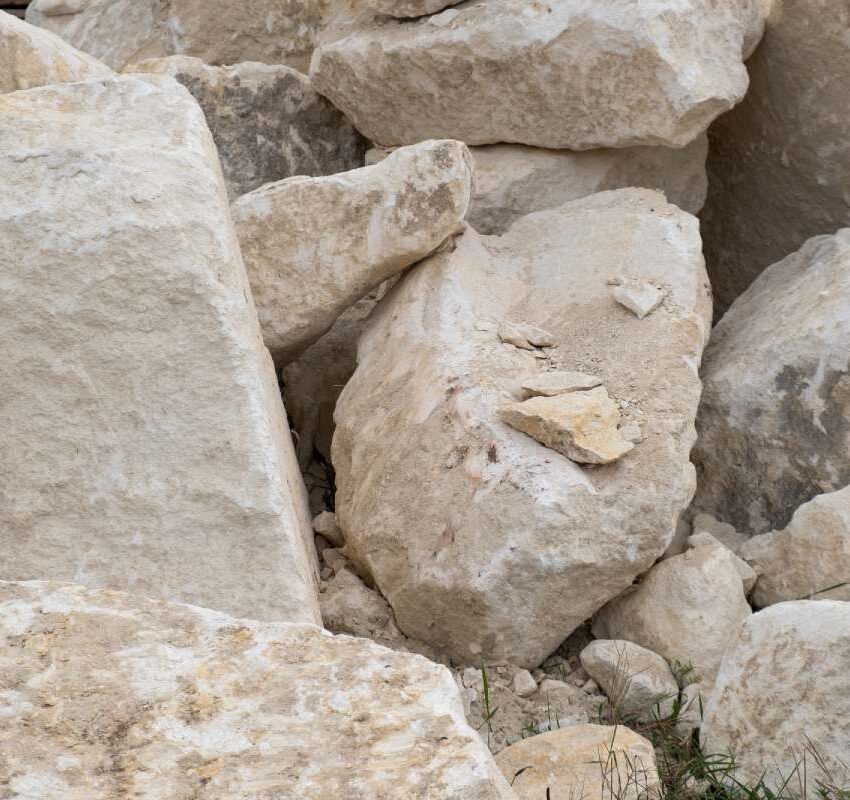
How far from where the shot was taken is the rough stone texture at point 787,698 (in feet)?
7.08

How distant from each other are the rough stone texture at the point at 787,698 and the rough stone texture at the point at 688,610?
0.86ft

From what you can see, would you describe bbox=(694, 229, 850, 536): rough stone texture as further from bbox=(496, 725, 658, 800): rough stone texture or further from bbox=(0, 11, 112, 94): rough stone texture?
bbox=(0, 11, 112, 94): rough stone texture

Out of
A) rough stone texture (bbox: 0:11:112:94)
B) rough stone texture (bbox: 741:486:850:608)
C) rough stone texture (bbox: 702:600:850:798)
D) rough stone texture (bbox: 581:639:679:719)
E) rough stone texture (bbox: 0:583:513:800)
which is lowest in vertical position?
rough stone texture (bbox: 581:639:679:719)

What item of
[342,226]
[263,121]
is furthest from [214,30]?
[342,226]

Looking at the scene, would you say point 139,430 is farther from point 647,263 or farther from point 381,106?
A: point 381,106

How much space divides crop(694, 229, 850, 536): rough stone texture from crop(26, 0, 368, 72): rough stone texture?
172 centimetres

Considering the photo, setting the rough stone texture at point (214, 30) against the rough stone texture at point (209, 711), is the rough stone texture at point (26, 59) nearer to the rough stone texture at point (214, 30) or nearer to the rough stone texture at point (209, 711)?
the rough stone texture at point (214, 30)

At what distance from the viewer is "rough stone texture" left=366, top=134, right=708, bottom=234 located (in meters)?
3.53

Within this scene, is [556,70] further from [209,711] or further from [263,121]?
[209,711]

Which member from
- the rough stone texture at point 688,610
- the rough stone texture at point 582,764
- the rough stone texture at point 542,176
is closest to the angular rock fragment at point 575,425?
the rough stone texture at point 688,610

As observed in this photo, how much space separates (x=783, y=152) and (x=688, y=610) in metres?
1.69

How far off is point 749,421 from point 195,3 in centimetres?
235

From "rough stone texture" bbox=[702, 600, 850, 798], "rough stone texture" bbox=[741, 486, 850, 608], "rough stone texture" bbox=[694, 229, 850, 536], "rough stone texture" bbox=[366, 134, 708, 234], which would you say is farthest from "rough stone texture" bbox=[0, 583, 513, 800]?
"rough stone texture" bbox=[366, 134, 708, 234]

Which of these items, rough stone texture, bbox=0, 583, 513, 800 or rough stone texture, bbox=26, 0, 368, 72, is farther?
rough stone texture, bbox=26, 0, 368, 72
